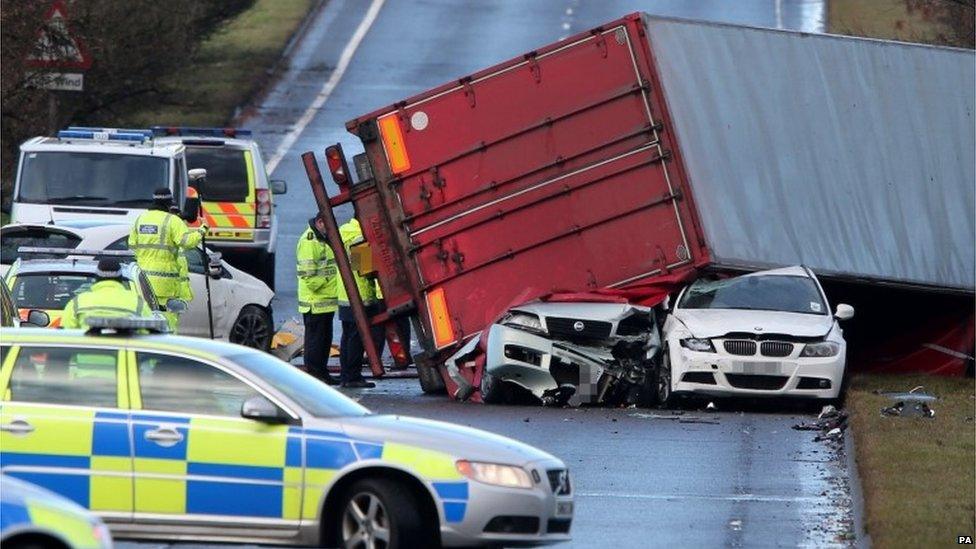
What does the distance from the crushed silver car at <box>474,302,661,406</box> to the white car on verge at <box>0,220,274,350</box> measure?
3.87 metres

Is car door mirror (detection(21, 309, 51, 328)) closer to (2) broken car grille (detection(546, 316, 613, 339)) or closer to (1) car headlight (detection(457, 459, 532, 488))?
(2) broken car grille (detection(546, 316, 613, 339))

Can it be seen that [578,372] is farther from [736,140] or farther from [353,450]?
[353,450]

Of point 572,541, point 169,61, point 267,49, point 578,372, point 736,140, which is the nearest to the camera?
point 572,541

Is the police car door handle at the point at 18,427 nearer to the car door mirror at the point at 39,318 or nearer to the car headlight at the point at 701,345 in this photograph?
the car door mirror at the point at 39,318

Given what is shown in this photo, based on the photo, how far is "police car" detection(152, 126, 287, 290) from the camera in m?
26.8

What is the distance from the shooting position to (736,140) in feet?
64.2

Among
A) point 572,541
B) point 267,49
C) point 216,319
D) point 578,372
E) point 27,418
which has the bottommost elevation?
point 572,541

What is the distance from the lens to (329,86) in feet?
140

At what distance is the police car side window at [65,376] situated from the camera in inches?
400

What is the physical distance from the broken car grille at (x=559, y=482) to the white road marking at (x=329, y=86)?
81.2ft

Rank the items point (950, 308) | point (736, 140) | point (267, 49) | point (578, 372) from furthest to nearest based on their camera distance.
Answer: point (267, 49) → point (950, 308) → point (736, 140) → point (578, 372)

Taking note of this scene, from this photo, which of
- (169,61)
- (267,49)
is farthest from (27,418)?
(267,49)

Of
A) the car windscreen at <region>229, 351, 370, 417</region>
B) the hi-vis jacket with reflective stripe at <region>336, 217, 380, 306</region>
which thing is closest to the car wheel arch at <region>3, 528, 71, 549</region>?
the car windscreen at <region>229, 351, 370, 417</region>

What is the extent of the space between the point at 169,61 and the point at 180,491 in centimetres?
2680
